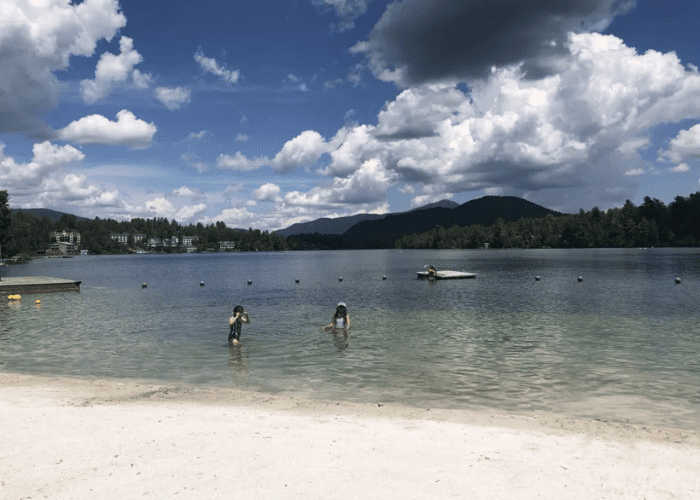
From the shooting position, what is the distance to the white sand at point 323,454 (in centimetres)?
751

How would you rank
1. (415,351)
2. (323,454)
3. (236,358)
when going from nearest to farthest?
(323,454)
(236,358)
(415,351)

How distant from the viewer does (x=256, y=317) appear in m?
34.0

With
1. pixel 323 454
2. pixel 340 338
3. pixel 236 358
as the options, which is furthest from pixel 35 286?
pixel 323 454

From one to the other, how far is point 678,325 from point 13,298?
54.5 meters

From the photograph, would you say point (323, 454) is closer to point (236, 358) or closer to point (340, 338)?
point (236, 358)

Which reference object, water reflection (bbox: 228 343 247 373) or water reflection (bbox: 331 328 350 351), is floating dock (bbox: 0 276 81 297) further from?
water reflection (bbox: 331 328 350 351)

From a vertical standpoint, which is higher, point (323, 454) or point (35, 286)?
point (35, 286)

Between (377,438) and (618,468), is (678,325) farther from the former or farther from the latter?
(377,438)

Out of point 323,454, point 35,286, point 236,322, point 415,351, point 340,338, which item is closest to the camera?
point 323,454

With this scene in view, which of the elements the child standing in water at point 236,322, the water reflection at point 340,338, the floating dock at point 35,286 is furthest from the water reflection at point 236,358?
the floating dock at point 35,286

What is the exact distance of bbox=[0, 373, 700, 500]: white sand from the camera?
7512 mm

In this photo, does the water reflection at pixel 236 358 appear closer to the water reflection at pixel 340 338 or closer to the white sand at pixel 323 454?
the water reflection at pixel 340 338

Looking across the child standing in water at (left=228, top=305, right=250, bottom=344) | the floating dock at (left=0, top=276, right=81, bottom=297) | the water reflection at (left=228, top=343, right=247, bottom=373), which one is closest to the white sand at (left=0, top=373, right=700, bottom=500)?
the water reflection at (left=228, top=343, right=247, bottom=373)

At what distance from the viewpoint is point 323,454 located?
904 cm
